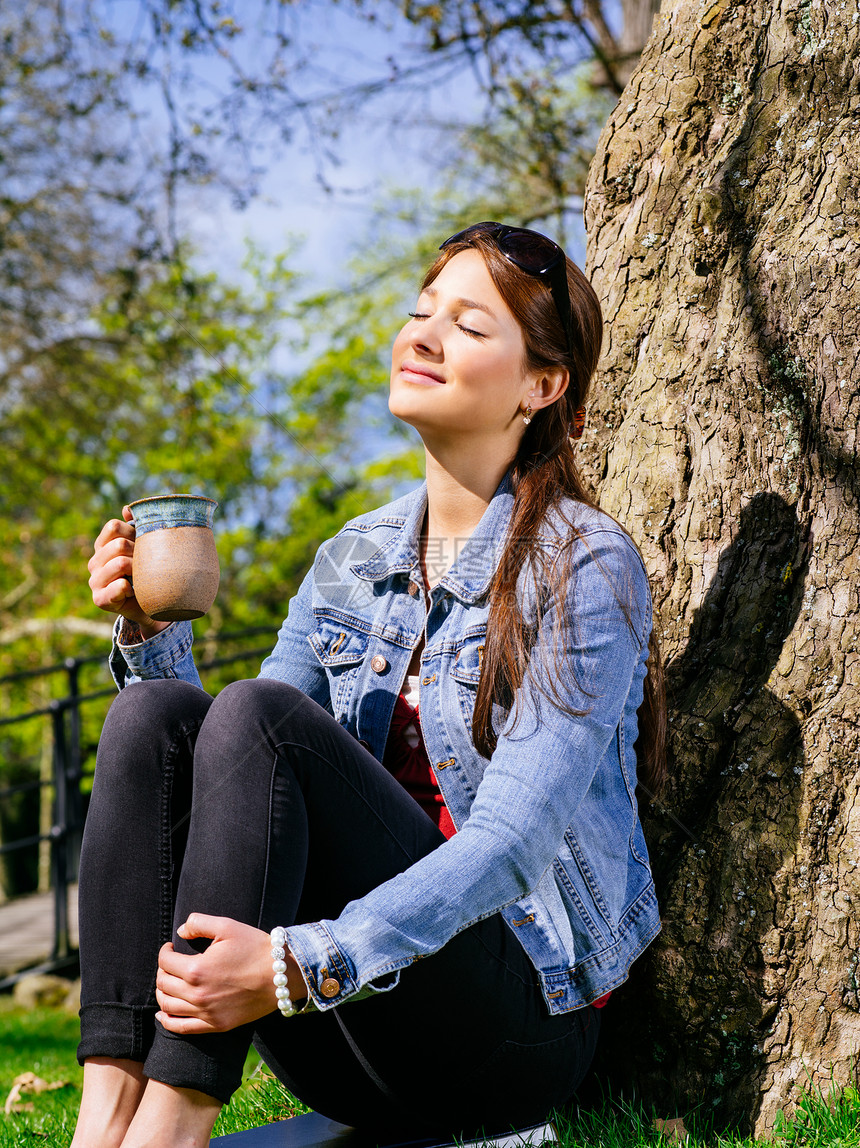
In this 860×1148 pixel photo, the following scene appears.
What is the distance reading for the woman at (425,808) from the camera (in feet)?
4.54

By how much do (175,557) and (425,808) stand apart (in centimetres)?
62

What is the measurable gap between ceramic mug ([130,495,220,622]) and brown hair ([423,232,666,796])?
0.45 m

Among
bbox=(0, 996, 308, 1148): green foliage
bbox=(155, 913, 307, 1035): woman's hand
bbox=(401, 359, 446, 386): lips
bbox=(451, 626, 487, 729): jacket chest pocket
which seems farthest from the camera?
bbox=(0, 996, 308, 1148): green foliage

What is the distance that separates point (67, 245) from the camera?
25.5ft

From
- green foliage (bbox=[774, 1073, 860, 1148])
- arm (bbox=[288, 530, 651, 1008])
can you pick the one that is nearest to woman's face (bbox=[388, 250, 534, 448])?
arm (bbox=[288, 530, 651, 1008])

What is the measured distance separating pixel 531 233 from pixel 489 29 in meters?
4.07

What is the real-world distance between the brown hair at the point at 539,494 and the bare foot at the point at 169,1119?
64cm

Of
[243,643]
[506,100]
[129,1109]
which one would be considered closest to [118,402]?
[243,643]

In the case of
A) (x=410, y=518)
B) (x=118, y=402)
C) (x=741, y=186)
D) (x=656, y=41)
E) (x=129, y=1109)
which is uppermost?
(x=118, y=402)

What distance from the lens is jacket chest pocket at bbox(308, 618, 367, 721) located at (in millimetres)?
1897

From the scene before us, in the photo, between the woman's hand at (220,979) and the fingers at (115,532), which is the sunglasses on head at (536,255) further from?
the woman's hand at (220,979)

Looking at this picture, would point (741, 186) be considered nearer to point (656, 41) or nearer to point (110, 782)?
point (656, 41)

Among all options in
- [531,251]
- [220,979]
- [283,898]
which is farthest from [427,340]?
[220,979]

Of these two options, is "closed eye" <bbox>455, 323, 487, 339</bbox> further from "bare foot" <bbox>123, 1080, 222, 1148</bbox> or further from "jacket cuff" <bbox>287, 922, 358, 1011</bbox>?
"bare foot" <bbox>123, 1080, 222, 1148</bbox>
